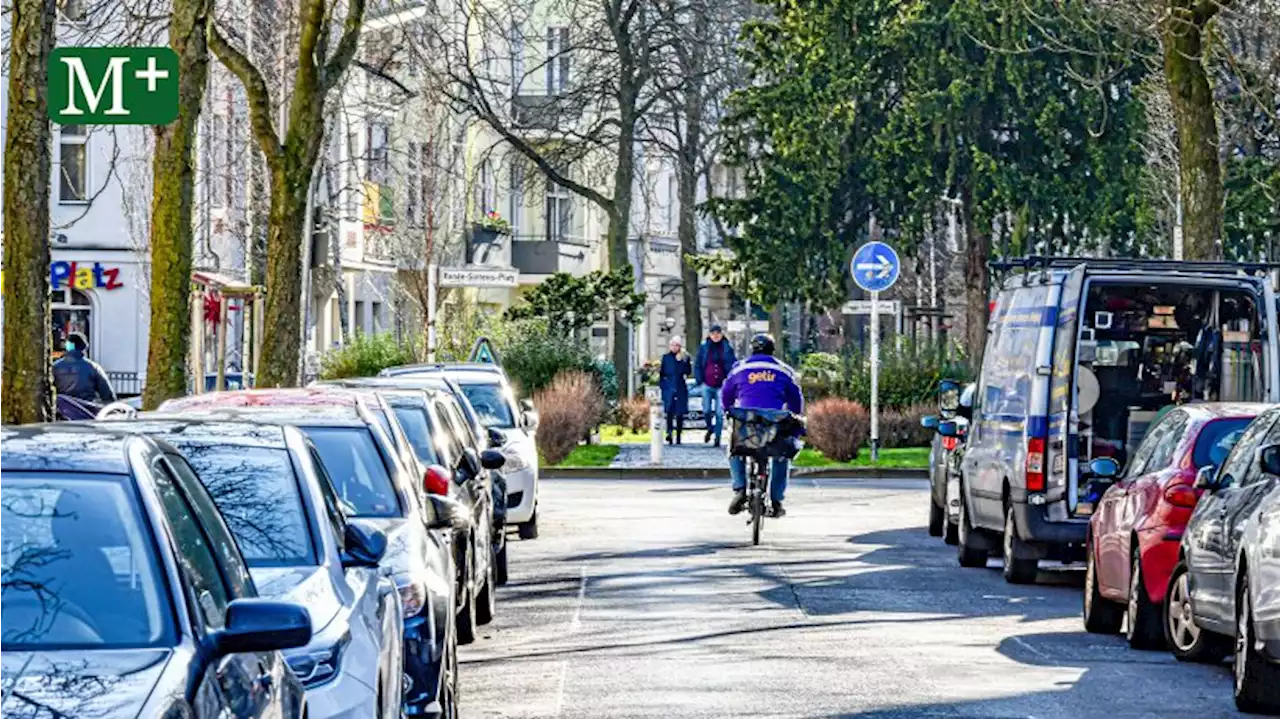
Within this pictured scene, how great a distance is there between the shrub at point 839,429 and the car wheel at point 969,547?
17.3m

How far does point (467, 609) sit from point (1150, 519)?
12.5 feet

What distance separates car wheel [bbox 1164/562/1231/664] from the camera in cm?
1542

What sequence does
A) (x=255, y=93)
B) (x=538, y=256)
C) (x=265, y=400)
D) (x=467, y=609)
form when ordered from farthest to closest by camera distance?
1. (x=538, y=256)
2. (x=255, y=93)
3. (x=467, y=609)
4. (x=265, y=400)

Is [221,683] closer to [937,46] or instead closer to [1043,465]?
[1043,465]

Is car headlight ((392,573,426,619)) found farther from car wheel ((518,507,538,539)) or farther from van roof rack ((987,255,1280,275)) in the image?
car wheel ((518,507,538,539))

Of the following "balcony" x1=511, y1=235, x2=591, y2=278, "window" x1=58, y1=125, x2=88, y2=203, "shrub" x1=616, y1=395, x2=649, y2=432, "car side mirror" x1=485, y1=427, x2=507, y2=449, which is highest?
"window" x1=58, y1=125, x2=88, y2=203

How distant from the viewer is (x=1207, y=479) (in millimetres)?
15445

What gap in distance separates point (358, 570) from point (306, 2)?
20323 mm

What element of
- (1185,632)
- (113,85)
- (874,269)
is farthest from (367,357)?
(1185,632)

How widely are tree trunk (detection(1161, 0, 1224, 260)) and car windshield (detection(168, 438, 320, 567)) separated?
2027 centimetres

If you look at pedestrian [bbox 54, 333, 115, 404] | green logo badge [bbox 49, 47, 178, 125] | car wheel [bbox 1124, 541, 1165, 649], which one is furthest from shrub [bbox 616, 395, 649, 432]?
car wheel [bbox 1124, 541, 1165, 649]

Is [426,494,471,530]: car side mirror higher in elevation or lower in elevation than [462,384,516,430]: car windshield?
lower

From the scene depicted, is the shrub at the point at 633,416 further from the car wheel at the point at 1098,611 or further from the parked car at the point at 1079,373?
the car wheel at the point at 1098,611

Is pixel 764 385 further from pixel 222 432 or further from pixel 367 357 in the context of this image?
pixel 367 357
